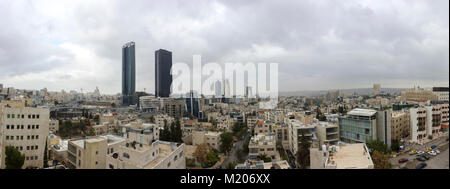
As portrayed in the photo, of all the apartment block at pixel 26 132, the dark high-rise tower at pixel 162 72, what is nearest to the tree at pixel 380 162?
the apartment block at pixel 26 132

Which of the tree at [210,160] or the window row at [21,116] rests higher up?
the window row at [21,116]

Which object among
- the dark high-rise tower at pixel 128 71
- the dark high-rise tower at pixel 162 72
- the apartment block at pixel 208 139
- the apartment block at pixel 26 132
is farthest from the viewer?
the dark high-rise tower at pixel 128 71

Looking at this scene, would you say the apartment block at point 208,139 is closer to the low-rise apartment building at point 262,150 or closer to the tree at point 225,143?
the tree at point 225,143

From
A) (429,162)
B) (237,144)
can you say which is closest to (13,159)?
(237,144)

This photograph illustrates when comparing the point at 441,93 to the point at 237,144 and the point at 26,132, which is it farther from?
the point at 26,132

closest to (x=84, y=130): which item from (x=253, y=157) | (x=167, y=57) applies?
(x=253, y=157)

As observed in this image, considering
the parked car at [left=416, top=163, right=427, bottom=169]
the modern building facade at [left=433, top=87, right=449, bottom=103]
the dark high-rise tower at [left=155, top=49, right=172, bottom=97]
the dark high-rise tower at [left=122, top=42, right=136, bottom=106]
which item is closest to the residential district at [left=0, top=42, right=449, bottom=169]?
the parked car at [left=416, top=163, right=427, bottom=169]

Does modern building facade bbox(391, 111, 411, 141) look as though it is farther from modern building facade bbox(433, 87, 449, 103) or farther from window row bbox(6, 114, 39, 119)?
window row bbox(6, 114, 39, 119)
